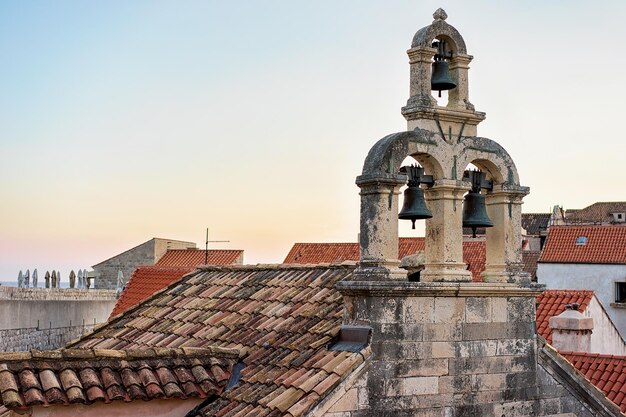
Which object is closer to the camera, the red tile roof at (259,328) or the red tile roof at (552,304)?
the red tile roof at (259,328)

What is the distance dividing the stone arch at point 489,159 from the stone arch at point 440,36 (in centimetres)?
93

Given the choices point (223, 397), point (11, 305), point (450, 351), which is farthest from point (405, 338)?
point (11, 305)

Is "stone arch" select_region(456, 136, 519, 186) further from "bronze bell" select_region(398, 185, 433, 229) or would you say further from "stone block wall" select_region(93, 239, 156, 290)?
"stone block wall" select_region(93, 239, 156, 290)

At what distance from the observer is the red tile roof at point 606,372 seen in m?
13.9

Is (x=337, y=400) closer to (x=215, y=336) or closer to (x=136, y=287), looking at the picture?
(x=215, y=336)

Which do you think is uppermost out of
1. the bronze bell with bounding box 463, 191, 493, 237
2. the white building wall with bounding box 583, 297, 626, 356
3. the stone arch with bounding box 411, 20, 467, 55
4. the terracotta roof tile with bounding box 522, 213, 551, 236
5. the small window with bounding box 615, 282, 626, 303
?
the terracotta roof tile with bounding box 522, 213, 551, 236

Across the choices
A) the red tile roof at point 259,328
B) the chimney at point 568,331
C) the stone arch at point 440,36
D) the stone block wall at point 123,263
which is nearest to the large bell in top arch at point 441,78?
the stone arch at point 440,36

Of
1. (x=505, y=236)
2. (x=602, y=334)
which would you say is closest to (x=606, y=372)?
(x=505, y=236)

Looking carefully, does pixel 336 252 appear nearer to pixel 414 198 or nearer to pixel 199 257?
pixel 199 257

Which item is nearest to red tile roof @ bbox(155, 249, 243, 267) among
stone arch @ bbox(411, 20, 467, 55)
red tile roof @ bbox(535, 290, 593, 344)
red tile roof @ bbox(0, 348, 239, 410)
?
red tile roof @ bbox(535, 290, 593, 344)

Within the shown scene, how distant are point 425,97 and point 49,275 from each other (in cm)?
2617

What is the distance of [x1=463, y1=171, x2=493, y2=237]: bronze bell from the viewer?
28.7 feet

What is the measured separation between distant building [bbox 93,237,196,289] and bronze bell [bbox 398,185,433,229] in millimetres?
36239

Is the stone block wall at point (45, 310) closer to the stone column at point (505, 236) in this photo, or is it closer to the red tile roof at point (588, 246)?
the stone column at point (505, 236)
